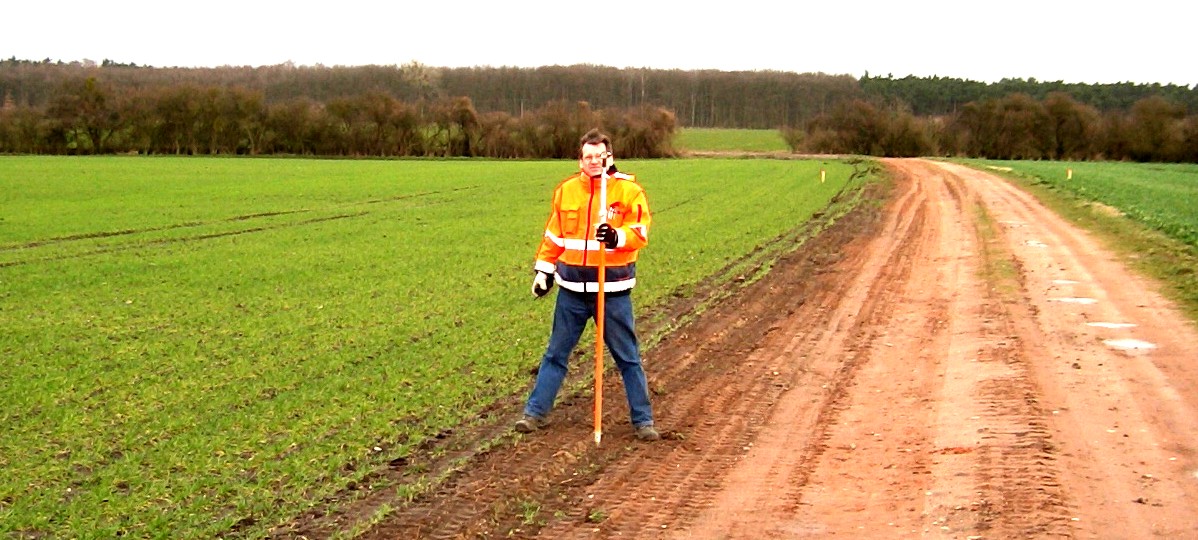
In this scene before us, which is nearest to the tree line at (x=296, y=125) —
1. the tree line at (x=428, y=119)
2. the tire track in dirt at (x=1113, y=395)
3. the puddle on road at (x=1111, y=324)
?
the tree line at (x=428, y=119)

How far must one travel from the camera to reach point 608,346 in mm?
8258

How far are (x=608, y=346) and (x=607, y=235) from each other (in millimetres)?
1009

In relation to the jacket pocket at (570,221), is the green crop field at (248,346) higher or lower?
lower

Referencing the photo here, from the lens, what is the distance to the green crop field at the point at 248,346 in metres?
7.04

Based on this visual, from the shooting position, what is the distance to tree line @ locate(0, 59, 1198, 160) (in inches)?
3516

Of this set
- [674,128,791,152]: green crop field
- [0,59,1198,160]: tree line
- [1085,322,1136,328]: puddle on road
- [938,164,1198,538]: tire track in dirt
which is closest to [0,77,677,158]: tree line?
[0,59,1198,160]: tree line

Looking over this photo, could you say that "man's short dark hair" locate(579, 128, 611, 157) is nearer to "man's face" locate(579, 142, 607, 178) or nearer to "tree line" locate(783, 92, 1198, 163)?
"man's face" locate(579, 142, 607, 178)

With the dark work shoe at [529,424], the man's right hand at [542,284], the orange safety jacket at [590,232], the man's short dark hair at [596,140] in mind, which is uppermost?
the man's short dark hair at [596,140]

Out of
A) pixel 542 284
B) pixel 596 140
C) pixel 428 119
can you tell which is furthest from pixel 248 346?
pixel 428 119

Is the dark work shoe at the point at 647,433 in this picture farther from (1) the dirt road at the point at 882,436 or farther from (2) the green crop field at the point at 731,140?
(2) the green crop field at the point at 731,140

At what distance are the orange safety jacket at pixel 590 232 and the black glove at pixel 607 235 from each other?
0.04 metres

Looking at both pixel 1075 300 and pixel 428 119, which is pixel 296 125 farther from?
pixel 1075 300

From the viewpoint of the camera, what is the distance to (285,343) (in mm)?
11789

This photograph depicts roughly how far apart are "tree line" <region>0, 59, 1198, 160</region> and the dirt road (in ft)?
267
